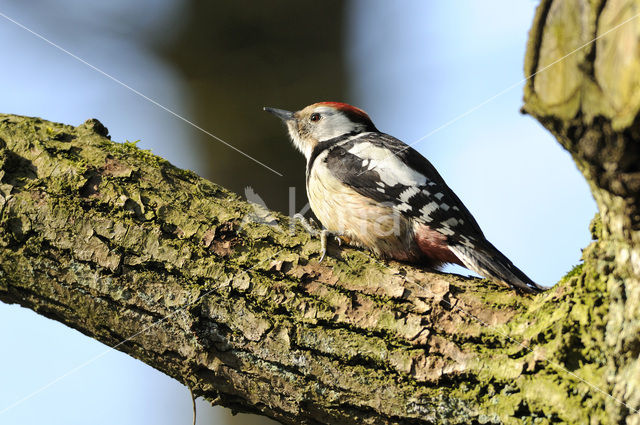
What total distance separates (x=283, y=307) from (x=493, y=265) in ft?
3.68

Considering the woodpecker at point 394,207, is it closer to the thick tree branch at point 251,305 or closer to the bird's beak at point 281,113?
the bird's beak at point 281,113

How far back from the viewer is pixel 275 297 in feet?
7.06

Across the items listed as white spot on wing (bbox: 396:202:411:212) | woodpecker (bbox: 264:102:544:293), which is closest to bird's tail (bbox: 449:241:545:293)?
woodpecker (bbox: 264:102:544:293)

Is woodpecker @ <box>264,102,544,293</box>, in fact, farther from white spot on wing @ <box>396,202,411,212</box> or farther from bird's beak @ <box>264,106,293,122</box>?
bird's beak @ <box>264,106,293,122</box>

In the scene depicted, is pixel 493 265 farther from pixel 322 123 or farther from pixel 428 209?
pixel 322 123

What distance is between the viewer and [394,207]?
3.31m

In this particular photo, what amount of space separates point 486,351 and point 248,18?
2.99 metres

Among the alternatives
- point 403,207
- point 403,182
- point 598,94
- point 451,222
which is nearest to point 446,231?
point 451,222

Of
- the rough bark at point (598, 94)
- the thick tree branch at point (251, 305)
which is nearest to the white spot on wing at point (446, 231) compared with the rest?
the thick tree branch at point (251, 305)

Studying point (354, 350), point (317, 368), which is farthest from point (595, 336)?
point (317, 368)

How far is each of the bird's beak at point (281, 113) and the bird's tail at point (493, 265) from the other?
5.74ft

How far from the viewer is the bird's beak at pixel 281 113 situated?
13.7ft

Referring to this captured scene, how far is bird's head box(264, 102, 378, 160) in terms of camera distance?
4.34m

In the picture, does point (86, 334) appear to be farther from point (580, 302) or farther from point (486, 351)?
point (580, 302)
